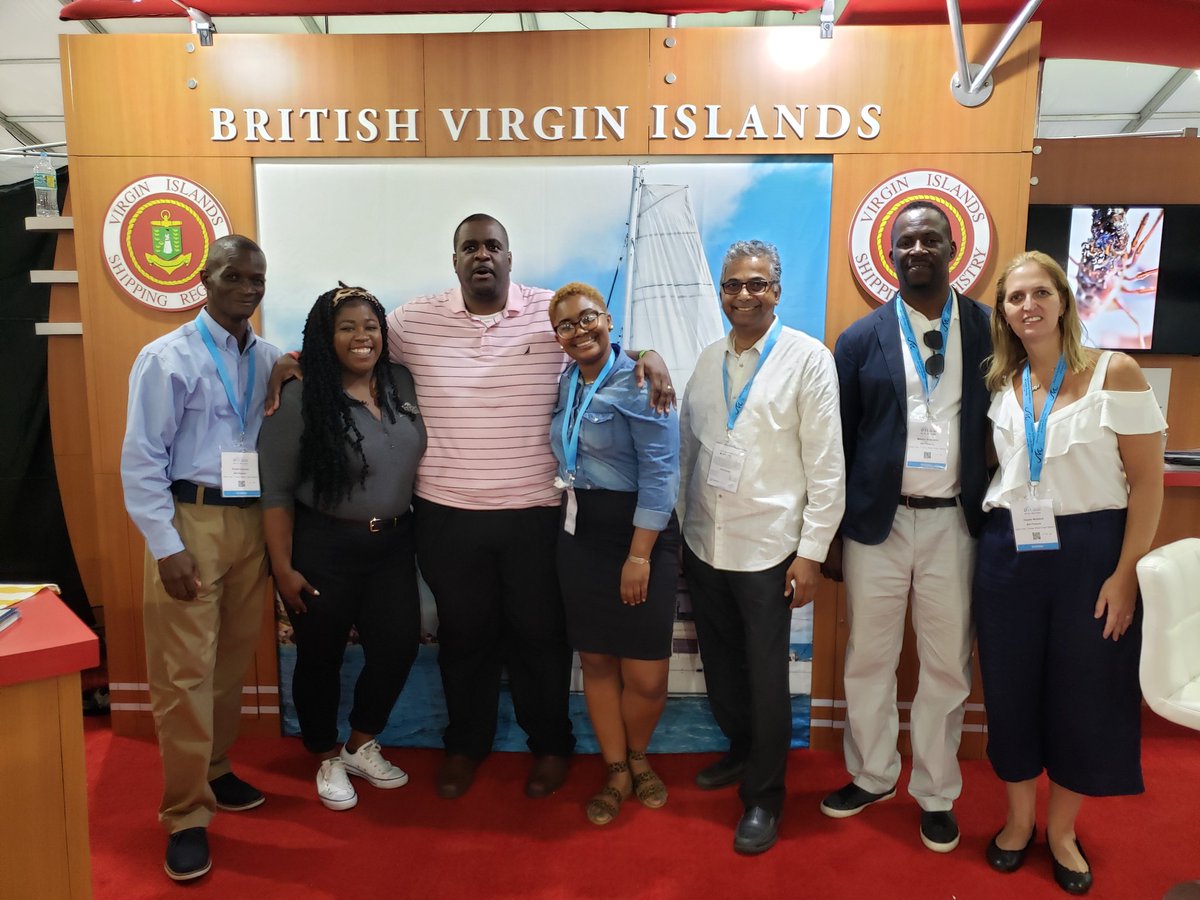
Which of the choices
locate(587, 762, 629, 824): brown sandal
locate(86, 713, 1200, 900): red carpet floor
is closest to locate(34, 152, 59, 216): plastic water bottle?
locate(86, 713, 1200, 900): red carpet floor

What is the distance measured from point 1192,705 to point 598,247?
2.40 m

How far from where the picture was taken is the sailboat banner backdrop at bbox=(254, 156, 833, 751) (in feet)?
Answer: 9.63

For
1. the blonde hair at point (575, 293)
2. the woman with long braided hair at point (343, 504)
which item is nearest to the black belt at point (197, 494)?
the woman with long braided hair at point (343, 504)

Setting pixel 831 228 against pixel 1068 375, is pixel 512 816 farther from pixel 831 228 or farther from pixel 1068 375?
pixel 831 228

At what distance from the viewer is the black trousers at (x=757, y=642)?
8.02ft

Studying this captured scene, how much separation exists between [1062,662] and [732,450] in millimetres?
1144

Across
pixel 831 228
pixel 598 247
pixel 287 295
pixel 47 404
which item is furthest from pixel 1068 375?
pixel 47 404

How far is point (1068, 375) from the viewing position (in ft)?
7.16

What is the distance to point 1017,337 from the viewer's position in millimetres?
2322

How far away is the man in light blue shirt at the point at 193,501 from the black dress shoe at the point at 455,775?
2.53 ft

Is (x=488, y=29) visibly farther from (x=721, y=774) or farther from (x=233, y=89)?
(x=721, y=774)

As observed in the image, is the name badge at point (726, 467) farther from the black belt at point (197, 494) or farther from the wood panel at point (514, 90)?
the black belt at point (197, 494)

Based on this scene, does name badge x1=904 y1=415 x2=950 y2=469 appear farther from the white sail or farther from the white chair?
the white sail

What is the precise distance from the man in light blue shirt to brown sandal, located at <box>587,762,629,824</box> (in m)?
1.24
